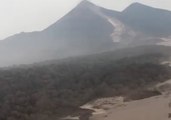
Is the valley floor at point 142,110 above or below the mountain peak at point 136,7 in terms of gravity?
below

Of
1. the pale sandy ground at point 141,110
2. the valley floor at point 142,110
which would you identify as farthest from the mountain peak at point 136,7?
the valley floor at point 142,110

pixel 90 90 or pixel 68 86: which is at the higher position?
pixel 68 86

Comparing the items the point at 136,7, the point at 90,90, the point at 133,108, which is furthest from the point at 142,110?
the point at 136,7

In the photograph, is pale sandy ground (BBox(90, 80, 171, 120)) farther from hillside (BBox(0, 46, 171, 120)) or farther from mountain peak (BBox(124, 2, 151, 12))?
mountain peak (BBox(124, 2, 151, 12))

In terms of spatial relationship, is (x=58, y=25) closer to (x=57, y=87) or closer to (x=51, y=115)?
(x=57, y=87)

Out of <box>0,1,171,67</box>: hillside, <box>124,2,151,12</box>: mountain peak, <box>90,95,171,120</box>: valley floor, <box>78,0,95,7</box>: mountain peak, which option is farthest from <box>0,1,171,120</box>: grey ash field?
<box>78,0,95,7</box>: mountain peak

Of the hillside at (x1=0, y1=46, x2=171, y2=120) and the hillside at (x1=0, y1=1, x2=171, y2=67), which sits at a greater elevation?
the hillside at (x1=0, y1=1, x2=171, y2=67)

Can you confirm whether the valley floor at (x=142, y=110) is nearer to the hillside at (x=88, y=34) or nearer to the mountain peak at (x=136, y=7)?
the hillside at (x=88, y=34)

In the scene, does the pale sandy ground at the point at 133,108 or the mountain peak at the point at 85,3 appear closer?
the pale sandy ground at the point at 133,108

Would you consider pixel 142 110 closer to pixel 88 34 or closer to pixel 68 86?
pixel 68 86

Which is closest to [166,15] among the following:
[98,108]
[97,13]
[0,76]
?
[97,13]

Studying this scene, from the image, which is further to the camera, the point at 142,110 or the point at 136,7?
the point at 136,7

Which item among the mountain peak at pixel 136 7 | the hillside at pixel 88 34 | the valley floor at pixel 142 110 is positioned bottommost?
the valley floor at pixel 142 110
